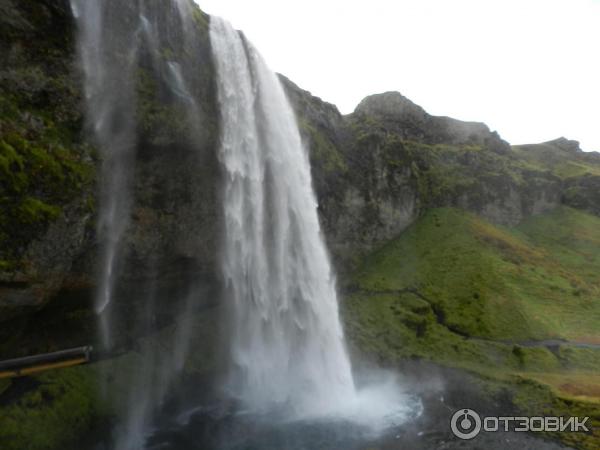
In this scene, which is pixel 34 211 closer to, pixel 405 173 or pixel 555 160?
pixel 405 173

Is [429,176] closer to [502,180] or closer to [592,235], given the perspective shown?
[502,180]

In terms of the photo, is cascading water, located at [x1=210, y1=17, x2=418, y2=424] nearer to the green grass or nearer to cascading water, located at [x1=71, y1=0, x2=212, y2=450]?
cascading water, located at [x1=71, y1=0, x2=212, y2=450]

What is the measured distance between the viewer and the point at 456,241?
172ft

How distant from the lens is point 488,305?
40.5 m

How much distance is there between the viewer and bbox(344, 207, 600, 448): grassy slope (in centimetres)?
3072

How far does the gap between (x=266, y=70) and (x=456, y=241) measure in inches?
1311

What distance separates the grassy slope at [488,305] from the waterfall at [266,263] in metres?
7.49

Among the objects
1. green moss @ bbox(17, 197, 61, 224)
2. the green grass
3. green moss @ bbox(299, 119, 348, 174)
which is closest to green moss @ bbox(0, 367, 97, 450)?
green moss @ bbox(17, 197, 61, 224)

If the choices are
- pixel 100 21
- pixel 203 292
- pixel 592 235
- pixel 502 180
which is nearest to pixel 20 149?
pixel 100 21

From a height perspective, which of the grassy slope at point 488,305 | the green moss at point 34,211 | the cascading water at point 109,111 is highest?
the cascading water at point 109,111

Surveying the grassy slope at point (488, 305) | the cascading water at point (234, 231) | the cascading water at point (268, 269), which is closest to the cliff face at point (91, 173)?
the cascading water at point (234, 231)

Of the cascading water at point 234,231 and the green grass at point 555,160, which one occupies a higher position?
the green grass at point 555,160

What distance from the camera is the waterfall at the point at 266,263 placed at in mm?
29250

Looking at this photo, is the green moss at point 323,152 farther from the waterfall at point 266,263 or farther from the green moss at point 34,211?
the green moss at point 34,211
